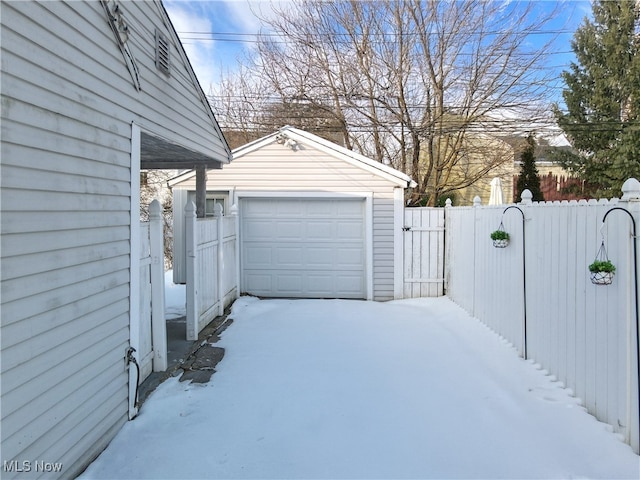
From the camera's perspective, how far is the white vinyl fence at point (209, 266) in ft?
18.0

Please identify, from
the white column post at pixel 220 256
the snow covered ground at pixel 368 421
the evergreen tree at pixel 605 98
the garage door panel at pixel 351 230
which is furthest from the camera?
the evergreen tree at pixel 605 98

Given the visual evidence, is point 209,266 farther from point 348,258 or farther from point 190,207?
point 348,258

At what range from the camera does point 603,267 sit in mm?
2982

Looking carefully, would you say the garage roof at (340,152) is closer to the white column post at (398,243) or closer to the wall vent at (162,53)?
the white column post at (398,243)

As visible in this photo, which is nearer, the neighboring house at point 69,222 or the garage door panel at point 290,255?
the neighboring house at point 69,222

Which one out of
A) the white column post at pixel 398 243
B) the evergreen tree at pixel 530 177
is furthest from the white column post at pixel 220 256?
the evergreen tree at pixel 530 177

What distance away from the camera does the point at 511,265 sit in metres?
5.01

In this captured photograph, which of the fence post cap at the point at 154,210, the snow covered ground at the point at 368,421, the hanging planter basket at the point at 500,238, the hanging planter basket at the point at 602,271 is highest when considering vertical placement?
the fence post cap at the point at 154,210

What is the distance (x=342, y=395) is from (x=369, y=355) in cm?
122

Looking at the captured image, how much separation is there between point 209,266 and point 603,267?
487 centimetres

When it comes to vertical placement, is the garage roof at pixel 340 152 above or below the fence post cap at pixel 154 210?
above

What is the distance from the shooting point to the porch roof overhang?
15.5ft

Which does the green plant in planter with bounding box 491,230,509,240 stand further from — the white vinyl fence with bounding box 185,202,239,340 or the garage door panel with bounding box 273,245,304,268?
the garage door panel with bounding box 273,245,304,268

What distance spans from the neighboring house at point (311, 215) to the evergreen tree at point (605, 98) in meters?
7.86
